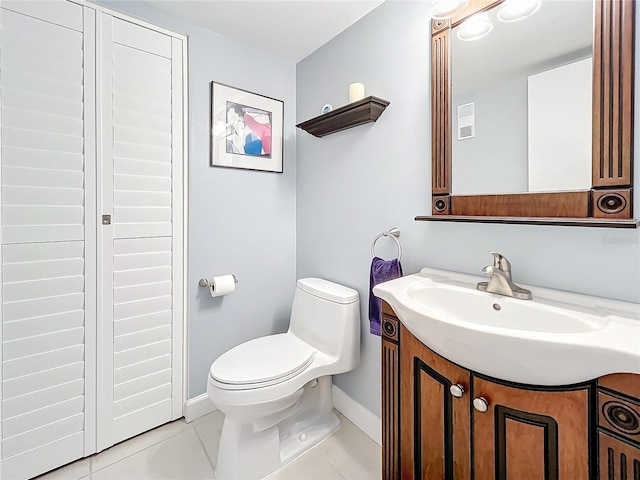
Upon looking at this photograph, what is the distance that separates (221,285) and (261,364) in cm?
54

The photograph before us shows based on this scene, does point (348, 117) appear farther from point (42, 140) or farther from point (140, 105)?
point (42, 140)

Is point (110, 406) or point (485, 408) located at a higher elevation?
point (485, 408)

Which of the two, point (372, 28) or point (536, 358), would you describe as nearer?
point (536, 358)

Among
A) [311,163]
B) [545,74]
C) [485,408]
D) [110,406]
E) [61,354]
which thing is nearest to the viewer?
[485,408]

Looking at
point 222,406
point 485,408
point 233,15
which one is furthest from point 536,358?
point 233,15

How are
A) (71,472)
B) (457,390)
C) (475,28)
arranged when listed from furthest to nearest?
(71,472)
(475,28)
(457,390)

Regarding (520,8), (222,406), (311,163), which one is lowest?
(222,406)

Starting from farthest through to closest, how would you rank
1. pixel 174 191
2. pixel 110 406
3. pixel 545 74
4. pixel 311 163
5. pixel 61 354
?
pixel 311 163 < pixel 174 191 < pixel 110 406 < pixel 61 354 < pixel 545 74

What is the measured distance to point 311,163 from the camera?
6.80 feet

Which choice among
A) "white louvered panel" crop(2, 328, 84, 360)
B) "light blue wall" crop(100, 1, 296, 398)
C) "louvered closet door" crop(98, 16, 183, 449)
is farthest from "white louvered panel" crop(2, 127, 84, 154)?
"white louvered panel" crop(2, 328, 84, 360)

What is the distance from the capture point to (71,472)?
1.45m

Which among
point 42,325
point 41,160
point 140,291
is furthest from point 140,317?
point 41,160

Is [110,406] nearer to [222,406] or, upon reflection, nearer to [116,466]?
[116,466]

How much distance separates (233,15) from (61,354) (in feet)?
6.04
